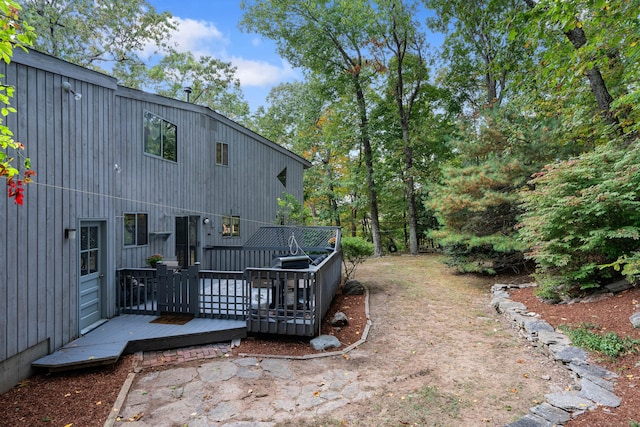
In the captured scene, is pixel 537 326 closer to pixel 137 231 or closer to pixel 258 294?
pixel 258 294

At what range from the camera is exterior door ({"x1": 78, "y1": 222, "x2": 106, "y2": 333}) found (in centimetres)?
557

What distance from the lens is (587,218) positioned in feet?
20.0

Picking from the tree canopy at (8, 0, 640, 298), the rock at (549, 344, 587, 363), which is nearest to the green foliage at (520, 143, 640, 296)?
the tree canopy at (8, 0, 640, 298)

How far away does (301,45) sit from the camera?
17234 mm

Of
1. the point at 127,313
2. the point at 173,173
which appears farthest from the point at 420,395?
the point at 173,173

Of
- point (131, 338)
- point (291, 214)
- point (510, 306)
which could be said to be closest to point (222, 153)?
point (291, 214)

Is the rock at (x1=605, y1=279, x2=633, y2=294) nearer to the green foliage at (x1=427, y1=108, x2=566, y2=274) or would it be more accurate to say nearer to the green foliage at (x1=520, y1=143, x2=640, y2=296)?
the green foliage at (x1=520, y1=143, x2=640, y2=296)

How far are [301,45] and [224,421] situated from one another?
1767cm

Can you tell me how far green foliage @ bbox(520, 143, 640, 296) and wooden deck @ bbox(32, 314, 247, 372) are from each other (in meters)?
6.04

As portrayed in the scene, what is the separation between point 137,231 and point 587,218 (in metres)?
9.12

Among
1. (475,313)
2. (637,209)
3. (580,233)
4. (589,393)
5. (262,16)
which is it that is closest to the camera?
(589,393)

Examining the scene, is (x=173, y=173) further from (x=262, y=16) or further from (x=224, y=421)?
(x=262, y=16)

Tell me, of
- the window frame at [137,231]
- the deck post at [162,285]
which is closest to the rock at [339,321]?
the deck post at [162,285]

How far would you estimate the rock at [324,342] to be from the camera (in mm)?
5316
